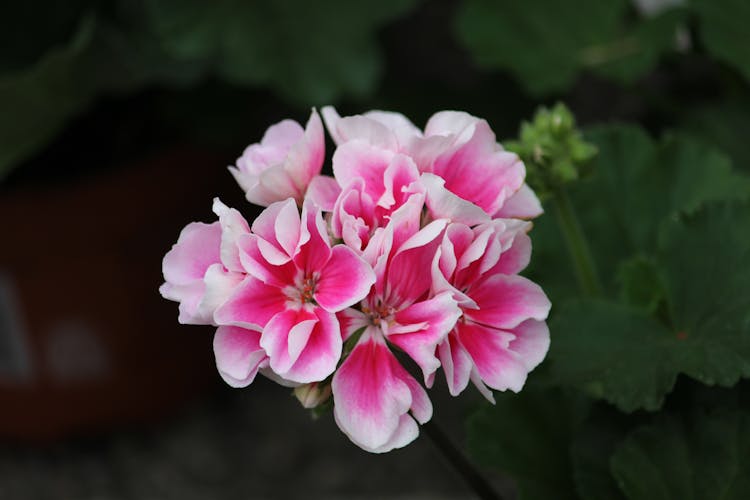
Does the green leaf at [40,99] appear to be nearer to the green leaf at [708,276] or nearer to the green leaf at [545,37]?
the green leaf at [545,37]

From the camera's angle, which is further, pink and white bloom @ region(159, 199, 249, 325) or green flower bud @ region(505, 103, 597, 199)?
green flower bud @ region(505, 103, 597, 199)

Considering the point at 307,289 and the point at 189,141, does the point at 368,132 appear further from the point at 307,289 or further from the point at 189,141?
the point at 189,141

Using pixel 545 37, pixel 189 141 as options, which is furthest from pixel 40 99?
pixel 545 37

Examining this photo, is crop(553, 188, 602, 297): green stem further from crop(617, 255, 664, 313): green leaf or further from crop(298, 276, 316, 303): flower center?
crop(298, 276, 316, 303): flower center

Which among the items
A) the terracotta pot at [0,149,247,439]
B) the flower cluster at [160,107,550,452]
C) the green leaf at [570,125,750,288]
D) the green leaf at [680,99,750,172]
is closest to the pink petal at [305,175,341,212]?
the flower cluster at [160,107,550,452]

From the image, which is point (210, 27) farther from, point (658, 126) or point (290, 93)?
point (658, 126)
